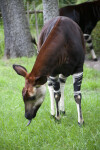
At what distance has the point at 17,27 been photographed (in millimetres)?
7180

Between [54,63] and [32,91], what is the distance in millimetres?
371

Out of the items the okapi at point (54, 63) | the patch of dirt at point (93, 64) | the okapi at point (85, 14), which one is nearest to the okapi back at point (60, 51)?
the okapi at point (54, 63)

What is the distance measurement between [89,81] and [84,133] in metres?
2.39

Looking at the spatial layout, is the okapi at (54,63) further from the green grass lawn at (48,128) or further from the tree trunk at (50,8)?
the tree trunk at (50,8)

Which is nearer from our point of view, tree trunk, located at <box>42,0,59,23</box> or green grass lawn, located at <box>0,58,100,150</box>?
green grass lawn, located at <box>0,58,100,150</box>

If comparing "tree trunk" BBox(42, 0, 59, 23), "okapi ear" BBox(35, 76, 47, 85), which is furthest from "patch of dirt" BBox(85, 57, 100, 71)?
"okapi ear" BBox(35, 76, 47, 85)

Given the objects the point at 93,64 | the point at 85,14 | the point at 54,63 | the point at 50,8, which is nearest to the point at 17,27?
the point at 50,8

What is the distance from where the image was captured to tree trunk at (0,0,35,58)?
23.4 feet

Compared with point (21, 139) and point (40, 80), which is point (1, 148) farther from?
point (40, 80)

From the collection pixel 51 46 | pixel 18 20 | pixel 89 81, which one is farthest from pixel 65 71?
pixel 18 20

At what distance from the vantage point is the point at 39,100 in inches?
98.1

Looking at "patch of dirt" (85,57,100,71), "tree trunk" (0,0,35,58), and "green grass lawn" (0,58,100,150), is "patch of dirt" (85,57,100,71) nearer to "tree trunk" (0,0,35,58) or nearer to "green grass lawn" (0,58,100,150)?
"tree trunk" (0,0,35,58)

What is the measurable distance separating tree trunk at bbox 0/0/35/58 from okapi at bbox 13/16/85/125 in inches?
162

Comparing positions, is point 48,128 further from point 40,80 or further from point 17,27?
point 17,27
